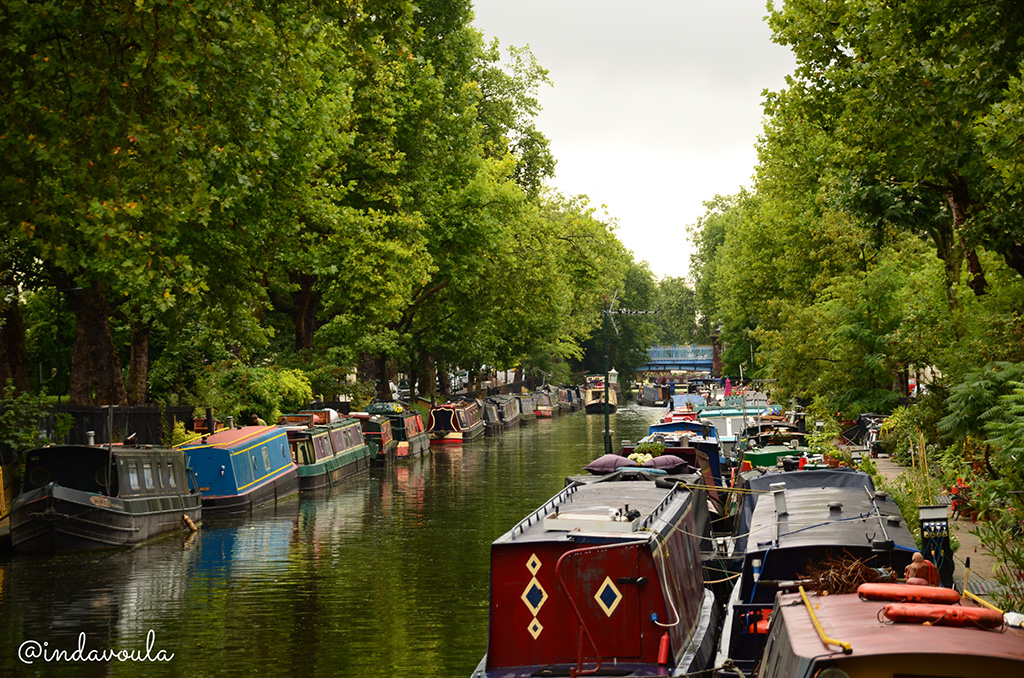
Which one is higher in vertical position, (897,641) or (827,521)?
(897,641)

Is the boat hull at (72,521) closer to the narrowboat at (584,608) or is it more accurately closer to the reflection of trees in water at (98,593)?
the reflection of trees in water at (98,593)

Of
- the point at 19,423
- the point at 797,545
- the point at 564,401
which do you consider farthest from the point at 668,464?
the point at 564,401

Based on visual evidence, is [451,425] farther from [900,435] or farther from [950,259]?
[950,259]

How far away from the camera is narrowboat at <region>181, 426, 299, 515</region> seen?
32.5m

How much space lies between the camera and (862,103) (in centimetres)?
2011

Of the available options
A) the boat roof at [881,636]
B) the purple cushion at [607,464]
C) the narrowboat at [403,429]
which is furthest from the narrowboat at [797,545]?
the narrowboat at [403,429]

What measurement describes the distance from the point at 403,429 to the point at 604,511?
4009 cm

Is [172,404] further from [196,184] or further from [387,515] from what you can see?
[196,184]

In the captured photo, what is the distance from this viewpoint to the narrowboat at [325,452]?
130 feet

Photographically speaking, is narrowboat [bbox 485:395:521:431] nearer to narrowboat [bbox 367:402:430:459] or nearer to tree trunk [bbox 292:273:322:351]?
narrowboat [bbox 367:402:430:459]

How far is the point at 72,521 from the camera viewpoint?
989 inches

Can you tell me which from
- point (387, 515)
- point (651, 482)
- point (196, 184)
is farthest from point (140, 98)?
point (387, 515)

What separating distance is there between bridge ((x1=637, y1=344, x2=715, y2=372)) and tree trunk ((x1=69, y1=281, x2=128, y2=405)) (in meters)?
105

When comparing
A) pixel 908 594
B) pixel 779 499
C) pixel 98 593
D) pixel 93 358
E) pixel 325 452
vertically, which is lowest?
pixel 98 593
